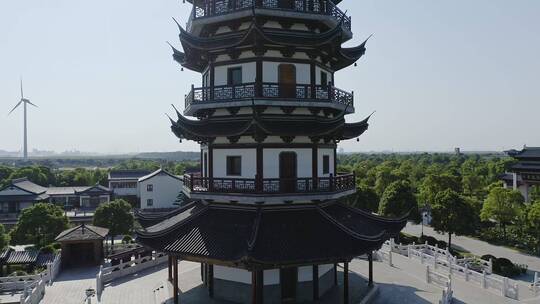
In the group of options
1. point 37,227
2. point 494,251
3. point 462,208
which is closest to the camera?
point 37,227

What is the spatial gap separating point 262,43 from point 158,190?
53.8 meters

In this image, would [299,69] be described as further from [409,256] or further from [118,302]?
[409,256]

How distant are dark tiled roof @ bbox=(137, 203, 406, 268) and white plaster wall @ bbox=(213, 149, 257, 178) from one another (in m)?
1.74

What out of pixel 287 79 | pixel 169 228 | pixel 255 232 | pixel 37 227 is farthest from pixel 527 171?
pixel 37 227

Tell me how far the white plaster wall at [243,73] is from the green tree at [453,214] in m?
27.4

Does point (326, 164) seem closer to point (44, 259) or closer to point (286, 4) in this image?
point (286, 4)

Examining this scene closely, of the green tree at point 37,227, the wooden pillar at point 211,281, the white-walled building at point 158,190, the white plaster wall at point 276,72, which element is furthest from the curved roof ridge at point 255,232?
the white-walled building at point 158,190

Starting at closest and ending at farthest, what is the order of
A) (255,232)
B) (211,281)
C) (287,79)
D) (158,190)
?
(255,232) < (287,79) < (211,281) < (158,190)

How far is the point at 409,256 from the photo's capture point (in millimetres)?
33812

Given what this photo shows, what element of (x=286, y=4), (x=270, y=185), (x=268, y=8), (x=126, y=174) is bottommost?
(x=126, y=174)

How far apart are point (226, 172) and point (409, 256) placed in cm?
1871

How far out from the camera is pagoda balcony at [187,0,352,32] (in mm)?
21062

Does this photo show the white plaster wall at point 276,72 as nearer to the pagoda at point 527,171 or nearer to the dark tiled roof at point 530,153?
the pagoda at point 527,171

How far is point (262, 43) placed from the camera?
826 inches
